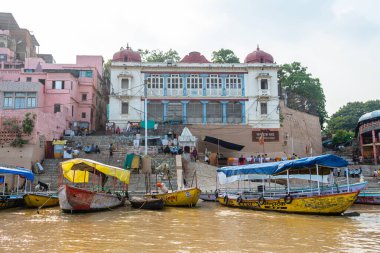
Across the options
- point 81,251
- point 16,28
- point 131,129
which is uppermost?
point 16,28

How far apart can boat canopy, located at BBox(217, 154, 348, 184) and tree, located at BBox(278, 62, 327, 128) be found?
94.9ft

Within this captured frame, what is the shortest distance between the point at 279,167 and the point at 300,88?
32.4m

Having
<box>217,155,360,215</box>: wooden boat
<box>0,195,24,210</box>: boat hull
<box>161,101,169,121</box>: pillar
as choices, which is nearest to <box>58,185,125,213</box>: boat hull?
<box>0,195,24,210</box>: boat hull

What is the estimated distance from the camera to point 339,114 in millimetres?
58656

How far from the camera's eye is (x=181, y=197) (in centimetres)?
1769

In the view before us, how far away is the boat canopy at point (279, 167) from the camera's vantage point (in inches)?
591

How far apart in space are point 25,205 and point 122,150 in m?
10.7

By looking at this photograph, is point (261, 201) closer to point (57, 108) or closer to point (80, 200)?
point (80, 200)

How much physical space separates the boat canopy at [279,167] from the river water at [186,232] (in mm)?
2129

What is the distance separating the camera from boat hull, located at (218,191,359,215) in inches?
553

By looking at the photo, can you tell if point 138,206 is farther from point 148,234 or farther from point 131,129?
point 131,129

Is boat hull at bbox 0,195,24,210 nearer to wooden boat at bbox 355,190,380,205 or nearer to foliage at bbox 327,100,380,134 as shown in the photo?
wooden boat at bbox 355,190,380,205

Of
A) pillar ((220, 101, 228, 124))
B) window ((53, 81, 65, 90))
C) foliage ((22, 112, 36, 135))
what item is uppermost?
window ((53, 81, 65, 90))

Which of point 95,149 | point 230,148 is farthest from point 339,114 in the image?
point 95,149
